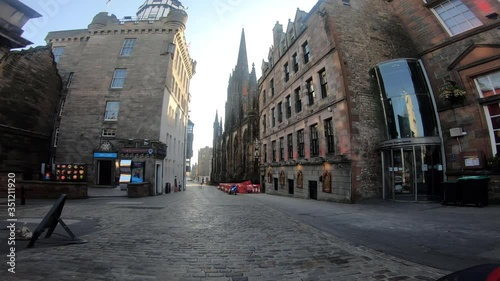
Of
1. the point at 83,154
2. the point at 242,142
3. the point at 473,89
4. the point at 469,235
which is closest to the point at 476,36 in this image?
the point at 473,89

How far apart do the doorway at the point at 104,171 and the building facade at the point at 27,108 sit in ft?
13.9

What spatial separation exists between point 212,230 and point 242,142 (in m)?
44.2

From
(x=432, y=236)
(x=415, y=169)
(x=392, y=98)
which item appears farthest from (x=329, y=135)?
(x=432, y=236)

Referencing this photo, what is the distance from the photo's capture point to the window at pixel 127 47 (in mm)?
24900

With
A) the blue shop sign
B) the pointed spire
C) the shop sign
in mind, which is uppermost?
the pointed spire

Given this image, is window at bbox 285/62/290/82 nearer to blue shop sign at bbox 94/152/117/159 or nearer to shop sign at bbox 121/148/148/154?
shop sign at bbox 121/148/148/154

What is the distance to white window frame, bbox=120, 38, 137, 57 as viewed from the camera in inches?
980

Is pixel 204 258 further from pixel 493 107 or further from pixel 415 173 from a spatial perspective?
pixel 493 107

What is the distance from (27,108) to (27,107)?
91mm

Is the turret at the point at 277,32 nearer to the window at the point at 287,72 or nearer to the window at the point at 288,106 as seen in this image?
the window at the point at 287,72

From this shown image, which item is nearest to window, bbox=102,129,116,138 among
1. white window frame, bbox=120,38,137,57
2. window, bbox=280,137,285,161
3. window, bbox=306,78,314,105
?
white window frame, bbox=120,38,137,57

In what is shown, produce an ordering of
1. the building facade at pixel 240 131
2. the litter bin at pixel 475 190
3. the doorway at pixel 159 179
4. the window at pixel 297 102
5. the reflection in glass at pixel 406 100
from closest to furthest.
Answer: the litter bin at pixel 475 190, the reflection in glass at pixel 406 100, the window at pixel 297 102, the doorway at pixel 159 179, the building facade at pixel 240 131

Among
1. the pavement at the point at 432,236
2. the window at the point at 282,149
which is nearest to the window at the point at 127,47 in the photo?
the window at the point at 282,149

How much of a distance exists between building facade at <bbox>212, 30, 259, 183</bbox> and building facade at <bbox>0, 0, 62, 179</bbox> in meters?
26.2
